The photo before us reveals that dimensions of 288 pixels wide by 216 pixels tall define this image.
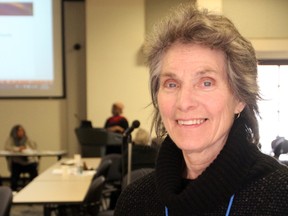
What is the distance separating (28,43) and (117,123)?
2.84m

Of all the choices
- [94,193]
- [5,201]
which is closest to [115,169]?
[94,193]

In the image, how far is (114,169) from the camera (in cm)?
592

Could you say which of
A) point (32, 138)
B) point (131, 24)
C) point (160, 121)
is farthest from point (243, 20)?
point (160, 121)

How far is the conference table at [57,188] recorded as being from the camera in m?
3.93

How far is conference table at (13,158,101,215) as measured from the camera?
3.93 meters

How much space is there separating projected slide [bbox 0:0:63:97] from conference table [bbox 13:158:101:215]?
397cm

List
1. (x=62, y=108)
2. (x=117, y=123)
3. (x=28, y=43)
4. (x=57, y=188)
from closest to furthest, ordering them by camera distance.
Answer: (x=57, y=188)
(x=117, y=123)
(x=28, y=43)
(x=62, y=108)

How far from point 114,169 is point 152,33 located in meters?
4.70

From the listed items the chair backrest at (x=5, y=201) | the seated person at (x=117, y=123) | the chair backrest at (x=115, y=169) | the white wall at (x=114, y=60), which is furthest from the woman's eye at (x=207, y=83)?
the white wall at (x=114, y=60)

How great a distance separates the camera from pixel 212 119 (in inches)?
49.6

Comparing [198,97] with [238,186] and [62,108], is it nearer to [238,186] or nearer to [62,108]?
[238,186]

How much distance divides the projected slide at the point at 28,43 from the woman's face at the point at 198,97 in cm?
822

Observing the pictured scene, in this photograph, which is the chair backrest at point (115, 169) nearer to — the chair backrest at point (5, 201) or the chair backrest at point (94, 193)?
the chair backrest at point (94, 193)

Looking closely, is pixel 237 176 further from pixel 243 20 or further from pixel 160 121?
pixel 243 20
